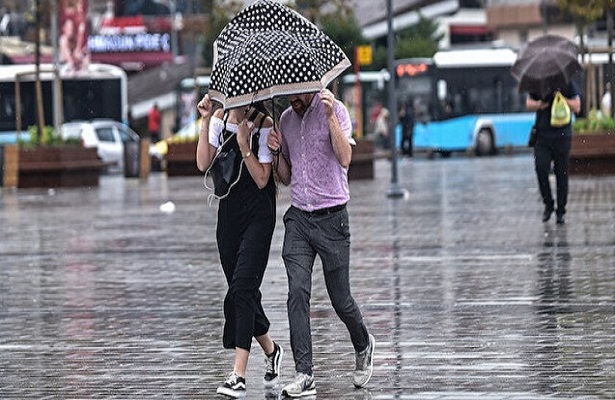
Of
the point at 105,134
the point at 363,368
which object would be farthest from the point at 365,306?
the point at 105,134

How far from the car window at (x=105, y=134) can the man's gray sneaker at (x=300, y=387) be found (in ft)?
131

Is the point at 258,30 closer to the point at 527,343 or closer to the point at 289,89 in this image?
the point at 289,89

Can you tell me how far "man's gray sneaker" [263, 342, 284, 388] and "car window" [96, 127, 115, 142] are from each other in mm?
39315

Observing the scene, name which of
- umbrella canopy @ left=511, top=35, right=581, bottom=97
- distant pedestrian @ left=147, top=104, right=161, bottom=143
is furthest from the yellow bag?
distant pedestrian @ left=147, top=104, right=161, bottom=143

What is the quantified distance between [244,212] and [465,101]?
1835 inches

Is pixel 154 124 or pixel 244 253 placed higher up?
pixel 244 253

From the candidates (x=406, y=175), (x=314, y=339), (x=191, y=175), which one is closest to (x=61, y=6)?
(x=191, y=175)

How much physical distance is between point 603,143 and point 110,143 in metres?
19.1

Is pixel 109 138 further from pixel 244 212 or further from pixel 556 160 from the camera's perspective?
pixel 244 212

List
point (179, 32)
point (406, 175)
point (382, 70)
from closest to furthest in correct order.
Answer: point (406, 175) → point (382, 70) → point (179, 32)

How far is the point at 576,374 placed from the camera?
912 cm

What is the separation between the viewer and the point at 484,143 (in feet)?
176

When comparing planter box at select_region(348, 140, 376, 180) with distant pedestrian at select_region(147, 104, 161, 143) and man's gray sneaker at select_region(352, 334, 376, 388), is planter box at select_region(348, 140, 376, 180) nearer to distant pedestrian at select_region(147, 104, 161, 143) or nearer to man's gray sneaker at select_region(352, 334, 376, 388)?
man's gray sneaker at select_region(352, 334, 376, 388)

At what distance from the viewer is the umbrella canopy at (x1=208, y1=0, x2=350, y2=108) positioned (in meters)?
8.52
